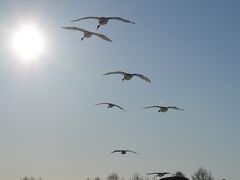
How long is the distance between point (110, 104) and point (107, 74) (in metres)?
8.32

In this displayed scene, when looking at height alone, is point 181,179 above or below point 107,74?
below

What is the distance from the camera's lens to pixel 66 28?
1922 inches

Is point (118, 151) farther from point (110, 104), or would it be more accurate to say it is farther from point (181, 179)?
point (181, 179)

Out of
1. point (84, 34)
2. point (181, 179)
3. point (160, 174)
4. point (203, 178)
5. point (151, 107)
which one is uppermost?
point (203, 178)

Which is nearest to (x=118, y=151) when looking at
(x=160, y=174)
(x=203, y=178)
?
(x=160, y=174)

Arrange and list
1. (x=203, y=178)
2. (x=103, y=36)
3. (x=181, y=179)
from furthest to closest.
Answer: (x=203, y=178), (x=103, y=36), (x=181, y=179)

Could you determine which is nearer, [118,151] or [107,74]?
[107,74]

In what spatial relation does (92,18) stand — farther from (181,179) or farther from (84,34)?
(181,179)

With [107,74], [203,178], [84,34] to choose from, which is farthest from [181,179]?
[203,178]

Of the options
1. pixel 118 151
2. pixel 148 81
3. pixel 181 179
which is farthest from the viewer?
pixel 118 151

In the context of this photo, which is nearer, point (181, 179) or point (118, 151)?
point (181, 179)

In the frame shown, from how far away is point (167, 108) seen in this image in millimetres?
62531

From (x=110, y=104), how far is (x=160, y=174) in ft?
34.6

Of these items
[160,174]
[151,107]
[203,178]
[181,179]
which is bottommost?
[181,179]
